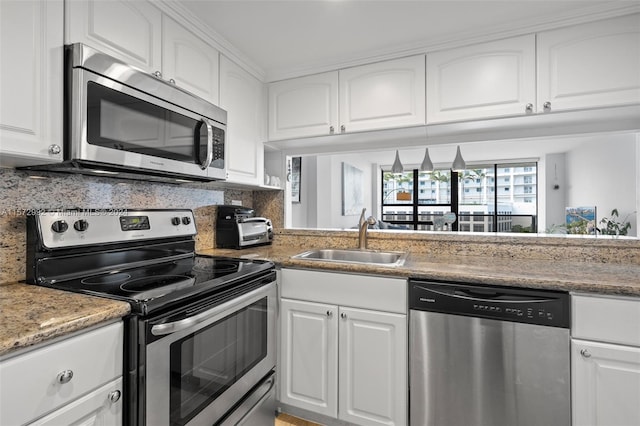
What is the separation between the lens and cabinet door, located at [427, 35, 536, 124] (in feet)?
5.43

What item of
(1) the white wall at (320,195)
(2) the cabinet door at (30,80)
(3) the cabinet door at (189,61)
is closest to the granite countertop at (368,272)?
(2) the cabinet door at (30,80)

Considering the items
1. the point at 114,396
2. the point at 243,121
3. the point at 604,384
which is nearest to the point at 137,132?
the point at 243,121

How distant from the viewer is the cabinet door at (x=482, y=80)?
1655 millimetres

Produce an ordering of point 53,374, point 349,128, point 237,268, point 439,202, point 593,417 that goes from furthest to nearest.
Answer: point 439,202 → point 349,128 → point 237,268 → point 593,417 → point 53,374

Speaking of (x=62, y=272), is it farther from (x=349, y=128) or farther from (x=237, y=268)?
(x=349, y=128)

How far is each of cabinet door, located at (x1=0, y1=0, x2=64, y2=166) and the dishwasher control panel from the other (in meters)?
1.54

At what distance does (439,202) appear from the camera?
Result: 22.9 ft

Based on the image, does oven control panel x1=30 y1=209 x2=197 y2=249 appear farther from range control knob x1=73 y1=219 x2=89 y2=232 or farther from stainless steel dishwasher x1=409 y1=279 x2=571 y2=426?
stainless steel dishwasher x1=409 y1=279 x2=571 y2=426

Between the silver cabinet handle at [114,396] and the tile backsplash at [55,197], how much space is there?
2.30 feet

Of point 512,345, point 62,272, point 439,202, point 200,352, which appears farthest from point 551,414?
point 439,202

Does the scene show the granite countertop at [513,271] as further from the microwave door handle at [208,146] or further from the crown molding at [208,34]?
the crown molding at [208,34]

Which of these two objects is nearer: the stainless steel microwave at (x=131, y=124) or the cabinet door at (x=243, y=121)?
the stainless steel microwave at (x=131, y=124)

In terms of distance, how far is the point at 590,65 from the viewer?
155 cm

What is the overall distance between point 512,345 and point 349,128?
1.44 m
